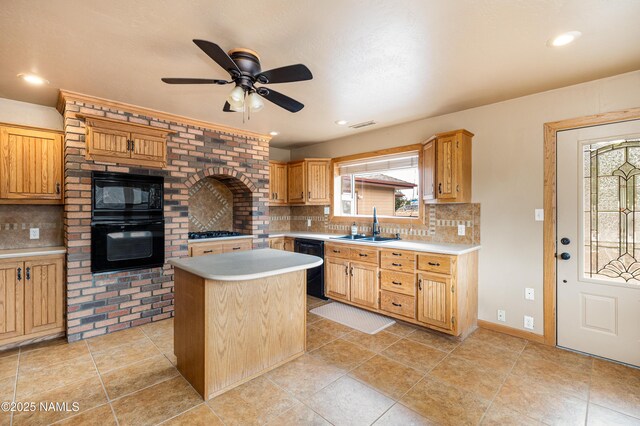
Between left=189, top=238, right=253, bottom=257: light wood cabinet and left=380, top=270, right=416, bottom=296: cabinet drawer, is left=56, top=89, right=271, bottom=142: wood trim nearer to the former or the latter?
left=189, top=238, right=253, bottom=257: light wood cabinet

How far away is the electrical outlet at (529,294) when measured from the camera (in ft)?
9.92

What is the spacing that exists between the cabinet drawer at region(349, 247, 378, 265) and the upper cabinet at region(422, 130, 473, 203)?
98 centimetres

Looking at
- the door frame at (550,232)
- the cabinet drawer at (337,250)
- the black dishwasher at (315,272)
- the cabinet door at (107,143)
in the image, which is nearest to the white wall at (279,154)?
the black dishwasher at (315,272)

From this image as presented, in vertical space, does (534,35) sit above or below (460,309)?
above

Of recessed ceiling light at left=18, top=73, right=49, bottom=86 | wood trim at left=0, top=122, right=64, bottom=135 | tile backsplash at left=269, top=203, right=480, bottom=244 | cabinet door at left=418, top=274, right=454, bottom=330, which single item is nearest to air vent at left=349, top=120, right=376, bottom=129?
tile backsplash at left=269, top=203, right=480, bottom=244

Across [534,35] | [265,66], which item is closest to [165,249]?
[265,66]

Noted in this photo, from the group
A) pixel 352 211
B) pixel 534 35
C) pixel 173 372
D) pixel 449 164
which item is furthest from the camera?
pixel 352 211

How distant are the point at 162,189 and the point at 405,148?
10.4 feet

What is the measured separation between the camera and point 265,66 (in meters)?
2.44

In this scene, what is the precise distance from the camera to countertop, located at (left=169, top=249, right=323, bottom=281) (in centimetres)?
195

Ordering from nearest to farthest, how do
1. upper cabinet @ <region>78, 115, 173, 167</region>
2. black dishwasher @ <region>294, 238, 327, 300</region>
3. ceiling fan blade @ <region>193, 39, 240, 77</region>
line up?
1. ceiling fan blade @ <region>193, 39, 240, 77</region>
2. upper cabinet @ <region>78, 115, 173, 167</region>
3. black dishwasher @ <region>294, 238, 327, 300</region>

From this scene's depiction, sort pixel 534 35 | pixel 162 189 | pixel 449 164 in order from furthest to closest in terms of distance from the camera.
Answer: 1. pixel 162 189
2. pixel 449 164
3. pixel 534 35

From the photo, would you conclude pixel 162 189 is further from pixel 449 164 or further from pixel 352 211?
pixel 449 164

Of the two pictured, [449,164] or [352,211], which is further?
[352,211]
